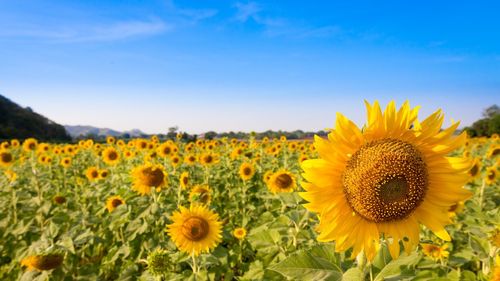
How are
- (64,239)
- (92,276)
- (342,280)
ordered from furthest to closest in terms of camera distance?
1. (92,276)
2. (64,239)
3. (342,280)

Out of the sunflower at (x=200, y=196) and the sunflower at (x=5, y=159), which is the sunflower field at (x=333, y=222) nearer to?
the sunflower at (x=200, y=196)

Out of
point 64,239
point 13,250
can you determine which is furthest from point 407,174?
point 13,250

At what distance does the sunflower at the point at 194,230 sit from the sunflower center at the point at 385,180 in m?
2.25

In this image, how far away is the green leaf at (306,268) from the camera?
1788mm

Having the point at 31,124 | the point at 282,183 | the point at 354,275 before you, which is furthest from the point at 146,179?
the point at 31,124

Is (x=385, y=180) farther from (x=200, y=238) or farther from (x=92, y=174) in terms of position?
(x=92, y=174)

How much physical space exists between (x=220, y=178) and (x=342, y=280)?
25.8 feet

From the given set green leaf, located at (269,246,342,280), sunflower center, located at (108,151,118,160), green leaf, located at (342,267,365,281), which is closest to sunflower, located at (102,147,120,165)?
sunflower center, located at (108,151,118,160)

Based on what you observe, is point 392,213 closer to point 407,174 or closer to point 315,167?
point 407,174

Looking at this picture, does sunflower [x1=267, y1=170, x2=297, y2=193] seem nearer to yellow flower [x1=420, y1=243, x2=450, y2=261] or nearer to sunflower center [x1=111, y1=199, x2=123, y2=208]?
yellow flower [x1=420, y1=243, x2=450, y2=261]

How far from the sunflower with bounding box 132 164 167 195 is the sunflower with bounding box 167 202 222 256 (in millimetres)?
1390

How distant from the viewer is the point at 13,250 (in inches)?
236

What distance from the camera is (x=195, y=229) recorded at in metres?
3.79

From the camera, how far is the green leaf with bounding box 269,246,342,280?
1.79 meters
